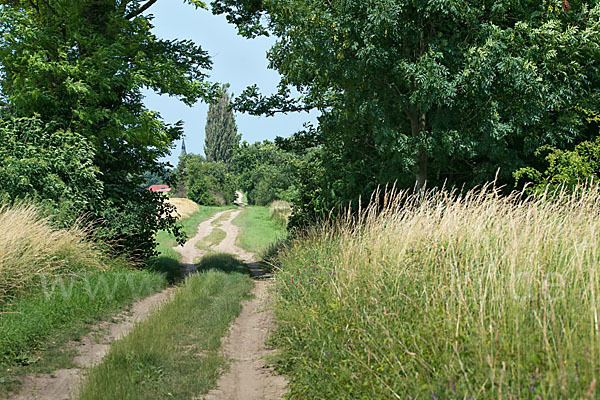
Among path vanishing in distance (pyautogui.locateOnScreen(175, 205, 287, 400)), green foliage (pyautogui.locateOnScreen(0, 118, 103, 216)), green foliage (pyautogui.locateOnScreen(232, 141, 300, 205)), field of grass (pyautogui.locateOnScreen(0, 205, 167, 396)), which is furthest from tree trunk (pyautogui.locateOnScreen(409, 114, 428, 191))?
green foliage (pyautogui.locateOnScreen(232, 141, 300, 205))

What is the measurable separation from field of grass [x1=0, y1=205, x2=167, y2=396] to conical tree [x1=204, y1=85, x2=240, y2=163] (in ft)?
263

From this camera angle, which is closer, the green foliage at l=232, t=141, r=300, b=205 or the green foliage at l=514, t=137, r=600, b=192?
the green foliage at l=514, t=137, r=600, b=192

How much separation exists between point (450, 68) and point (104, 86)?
969 cm

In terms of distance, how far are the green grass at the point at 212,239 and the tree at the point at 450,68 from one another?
13.3 meters

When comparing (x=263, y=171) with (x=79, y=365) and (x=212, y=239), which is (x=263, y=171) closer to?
(x=212, y=239)

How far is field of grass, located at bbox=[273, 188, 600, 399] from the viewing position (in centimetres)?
379

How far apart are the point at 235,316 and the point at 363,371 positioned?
5161 millimetres

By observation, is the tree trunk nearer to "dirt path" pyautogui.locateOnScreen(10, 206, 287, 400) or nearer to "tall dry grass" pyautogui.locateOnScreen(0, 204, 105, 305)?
"dirt path" pyautogui.locateOnScreen(10, 206, 287, 400)

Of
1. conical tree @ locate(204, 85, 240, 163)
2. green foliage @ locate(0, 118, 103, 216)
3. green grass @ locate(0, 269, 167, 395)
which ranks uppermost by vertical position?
conical tree @ locate(204, 85, 240, 163)

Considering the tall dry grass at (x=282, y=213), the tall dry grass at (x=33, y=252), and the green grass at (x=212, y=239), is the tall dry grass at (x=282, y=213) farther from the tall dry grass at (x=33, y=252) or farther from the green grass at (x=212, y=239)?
the tall dry grass at (x=33, y=252)

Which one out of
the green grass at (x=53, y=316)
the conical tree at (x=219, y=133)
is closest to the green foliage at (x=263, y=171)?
the conical tree at (x=219, y=133)

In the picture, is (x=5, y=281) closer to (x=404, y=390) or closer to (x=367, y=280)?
(x=367, y=280)

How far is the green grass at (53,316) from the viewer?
663 cm

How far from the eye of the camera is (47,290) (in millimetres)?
9266
